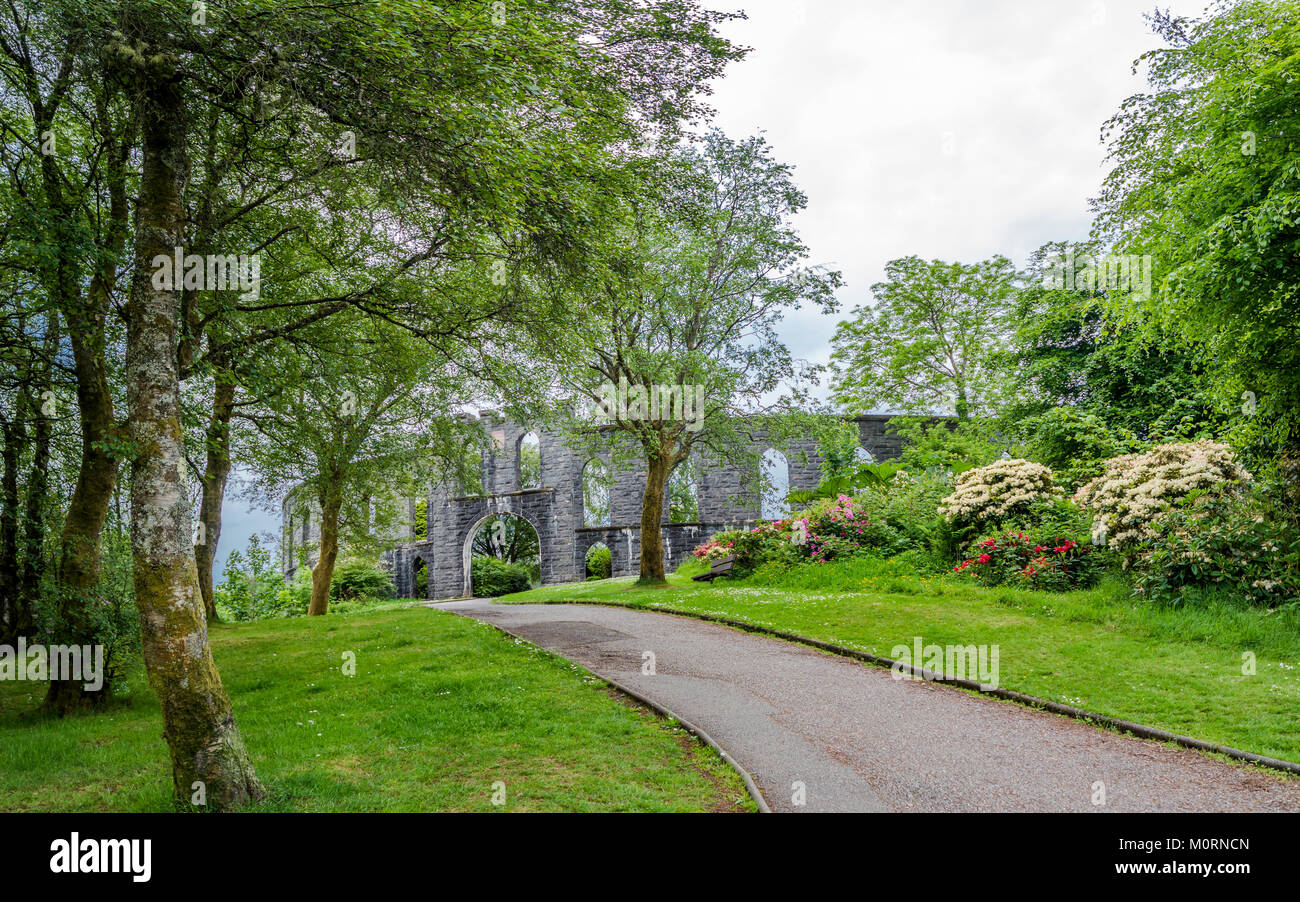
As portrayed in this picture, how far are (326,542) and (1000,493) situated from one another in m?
18.6

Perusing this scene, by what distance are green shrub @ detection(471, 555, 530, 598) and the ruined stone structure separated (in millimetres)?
534

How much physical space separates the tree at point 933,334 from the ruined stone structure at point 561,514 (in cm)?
171

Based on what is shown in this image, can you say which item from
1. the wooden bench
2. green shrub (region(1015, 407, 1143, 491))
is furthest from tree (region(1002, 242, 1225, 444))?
the wooden bench

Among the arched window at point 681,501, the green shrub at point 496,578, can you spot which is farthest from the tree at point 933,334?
the green shrub at point 496,578

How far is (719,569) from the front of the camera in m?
19.4

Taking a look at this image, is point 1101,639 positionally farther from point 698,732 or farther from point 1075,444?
point 1075,444

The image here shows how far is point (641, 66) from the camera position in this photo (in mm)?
8812

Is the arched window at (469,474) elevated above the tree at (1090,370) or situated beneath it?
situated beneath

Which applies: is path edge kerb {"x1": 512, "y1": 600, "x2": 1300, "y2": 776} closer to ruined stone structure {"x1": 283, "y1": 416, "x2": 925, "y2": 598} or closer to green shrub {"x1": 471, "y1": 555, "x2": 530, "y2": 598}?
ruined stone structure {"x1": 283, "y1": 416, "x2": 925, "y2": 598}

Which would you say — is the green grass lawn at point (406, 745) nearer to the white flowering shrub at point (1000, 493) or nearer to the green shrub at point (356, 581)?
the white flowering shrub at point (1000, 493)

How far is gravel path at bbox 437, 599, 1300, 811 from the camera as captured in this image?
5047mm

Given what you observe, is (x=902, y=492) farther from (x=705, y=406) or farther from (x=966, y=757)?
(x=966, y=757)

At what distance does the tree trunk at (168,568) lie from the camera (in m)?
5.11
